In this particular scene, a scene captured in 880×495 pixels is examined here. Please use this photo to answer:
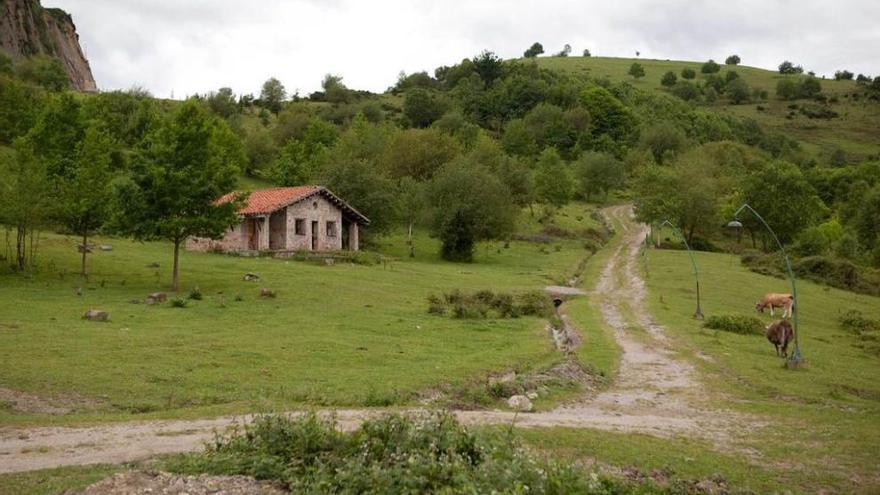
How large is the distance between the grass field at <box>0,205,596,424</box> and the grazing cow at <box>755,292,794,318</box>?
48.0ft

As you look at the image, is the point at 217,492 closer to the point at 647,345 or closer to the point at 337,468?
the point at 337,468

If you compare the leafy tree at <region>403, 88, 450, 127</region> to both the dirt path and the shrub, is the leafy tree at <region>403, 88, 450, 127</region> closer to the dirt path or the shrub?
the shrub

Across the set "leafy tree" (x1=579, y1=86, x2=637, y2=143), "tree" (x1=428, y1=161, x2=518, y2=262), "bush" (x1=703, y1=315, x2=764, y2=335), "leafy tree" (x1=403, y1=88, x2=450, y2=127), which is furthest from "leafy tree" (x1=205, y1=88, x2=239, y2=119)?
"bush" (x1=703, y1=315, x2=764, y2=335)

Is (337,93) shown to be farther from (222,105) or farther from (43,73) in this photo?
(43,73)

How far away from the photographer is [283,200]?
187ft

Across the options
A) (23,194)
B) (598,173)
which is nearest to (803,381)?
(23,194)

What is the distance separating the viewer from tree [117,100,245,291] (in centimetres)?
3716

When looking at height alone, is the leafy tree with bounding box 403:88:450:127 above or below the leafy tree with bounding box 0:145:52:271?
above

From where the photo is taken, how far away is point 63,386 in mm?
18953

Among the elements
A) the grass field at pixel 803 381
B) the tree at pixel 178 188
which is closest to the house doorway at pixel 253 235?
the tree at pixel 178 188

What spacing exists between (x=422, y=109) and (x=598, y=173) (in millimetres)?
46020

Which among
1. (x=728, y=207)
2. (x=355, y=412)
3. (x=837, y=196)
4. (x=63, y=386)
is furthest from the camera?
(x=837, y=196)

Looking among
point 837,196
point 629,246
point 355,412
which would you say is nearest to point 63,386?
point 355,412

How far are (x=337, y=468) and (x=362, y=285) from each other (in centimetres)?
3084
